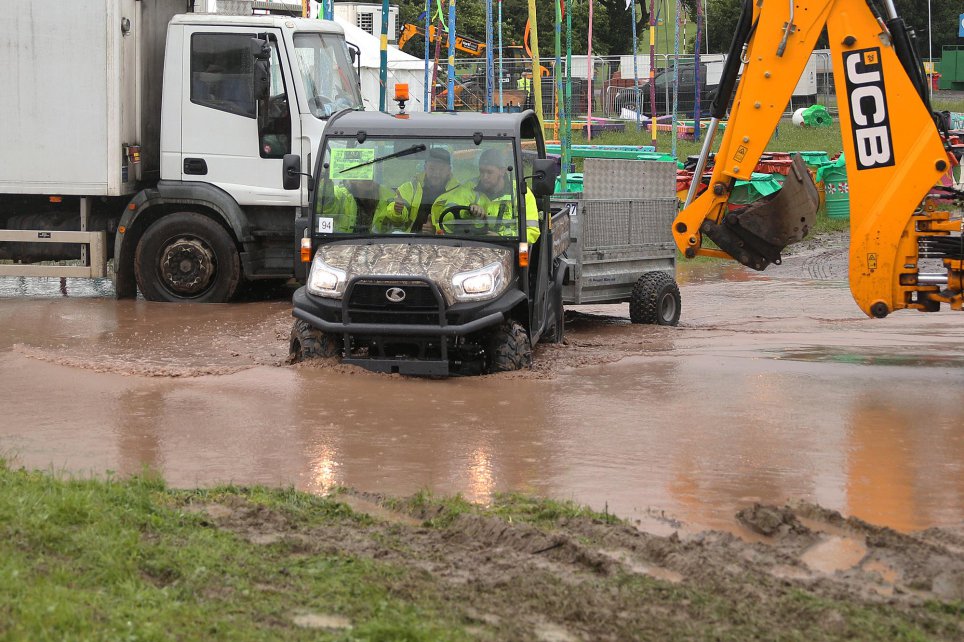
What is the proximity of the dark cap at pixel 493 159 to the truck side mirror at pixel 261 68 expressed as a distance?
452cm

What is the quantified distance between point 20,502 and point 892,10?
7789mm

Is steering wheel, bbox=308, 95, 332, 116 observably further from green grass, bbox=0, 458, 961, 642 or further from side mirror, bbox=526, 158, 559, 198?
green grass, bbox=0, 458, 961, 642

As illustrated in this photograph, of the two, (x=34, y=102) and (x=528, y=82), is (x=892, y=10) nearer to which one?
(x=34, y=102)

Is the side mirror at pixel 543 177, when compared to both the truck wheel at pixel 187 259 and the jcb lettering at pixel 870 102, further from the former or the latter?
the truck wheel at pixel 187 259

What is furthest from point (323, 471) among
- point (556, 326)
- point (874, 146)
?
point (874, 146)

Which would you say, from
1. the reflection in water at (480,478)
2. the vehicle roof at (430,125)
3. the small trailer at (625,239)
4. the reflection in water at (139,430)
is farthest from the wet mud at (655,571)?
the small trailer at (625,239)

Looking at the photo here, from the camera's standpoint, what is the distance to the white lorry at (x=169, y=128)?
14.0 meters

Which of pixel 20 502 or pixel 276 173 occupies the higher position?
pixel 276 173

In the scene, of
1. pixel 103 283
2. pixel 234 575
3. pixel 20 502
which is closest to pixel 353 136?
pixel 20 502

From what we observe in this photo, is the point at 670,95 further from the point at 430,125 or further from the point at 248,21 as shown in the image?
the point at 430,125

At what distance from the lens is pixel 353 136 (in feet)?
33.3

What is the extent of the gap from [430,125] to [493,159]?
23.6 inches

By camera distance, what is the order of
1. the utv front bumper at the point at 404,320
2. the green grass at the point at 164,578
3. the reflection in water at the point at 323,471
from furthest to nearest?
the utv front bumper at the point at 404,320 < the reflection in water at the point at 323,471 < the green grass at the point at 164,578

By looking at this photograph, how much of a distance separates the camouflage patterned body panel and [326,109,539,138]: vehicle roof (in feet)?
3.08
